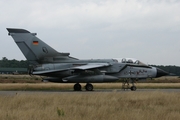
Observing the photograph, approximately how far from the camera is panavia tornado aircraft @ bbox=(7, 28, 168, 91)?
2634cm

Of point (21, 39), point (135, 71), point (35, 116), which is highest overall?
point (21, 39)

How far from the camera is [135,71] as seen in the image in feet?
92.5

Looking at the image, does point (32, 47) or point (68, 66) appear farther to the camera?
point (68, 66)

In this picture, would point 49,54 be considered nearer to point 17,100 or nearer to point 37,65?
point 37,65

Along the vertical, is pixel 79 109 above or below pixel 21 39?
below

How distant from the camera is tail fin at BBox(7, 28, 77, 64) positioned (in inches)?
1035

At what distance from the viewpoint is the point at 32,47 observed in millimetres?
26453

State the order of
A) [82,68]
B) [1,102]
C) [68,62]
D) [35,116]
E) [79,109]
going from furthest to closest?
[68,62]
[82,68]
[1,102]
[79,109]
[35,116]

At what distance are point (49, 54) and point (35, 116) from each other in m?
17.0

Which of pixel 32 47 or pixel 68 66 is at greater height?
pixel 32 47

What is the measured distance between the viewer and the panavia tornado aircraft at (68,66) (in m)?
26.3

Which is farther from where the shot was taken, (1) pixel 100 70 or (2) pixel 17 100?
(1) pixel 100 70

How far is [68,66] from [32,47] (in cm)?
328

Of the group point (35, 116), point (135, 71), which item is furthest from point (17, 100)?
point (135, 71)
